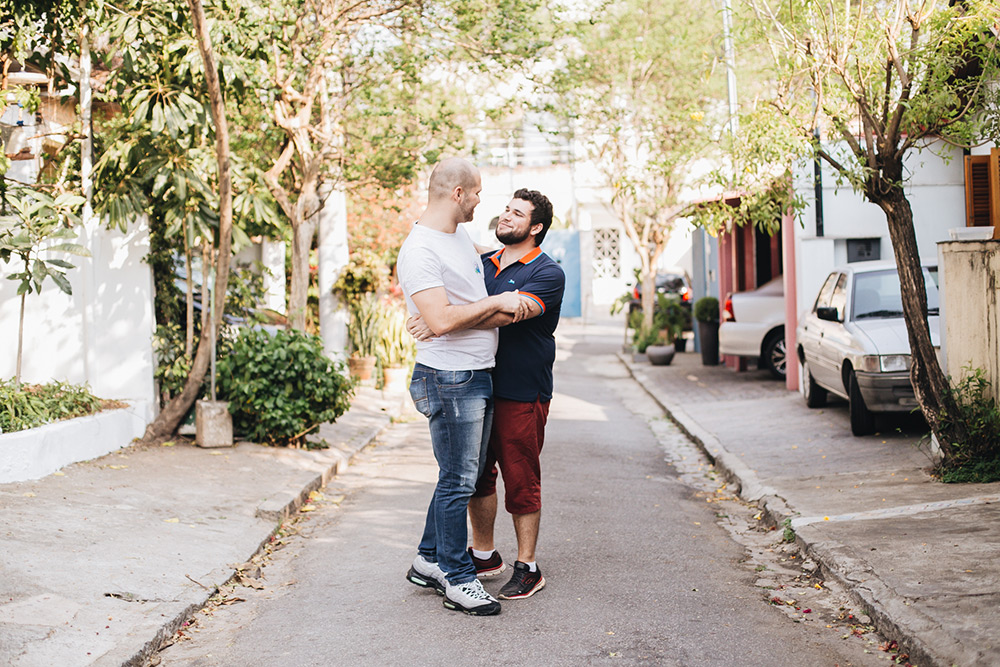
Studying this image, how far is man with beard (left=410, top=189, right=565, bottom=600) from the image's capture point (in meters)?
5.50

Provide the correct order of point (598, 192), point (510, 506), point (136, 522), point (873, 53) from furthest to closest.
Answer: point (598, 192), point (873, 53), point (136, 522), point (510, 506)

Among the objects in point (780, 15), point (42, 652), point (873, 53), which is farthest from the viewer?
point (780, 15)

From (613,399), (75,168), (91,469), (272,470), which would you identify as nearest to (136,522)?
(91,469)

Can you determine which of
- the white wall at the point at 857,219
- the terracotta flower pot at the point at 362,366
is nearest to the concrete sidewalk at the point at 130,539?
the terracotta flower pot at the point at 362,366

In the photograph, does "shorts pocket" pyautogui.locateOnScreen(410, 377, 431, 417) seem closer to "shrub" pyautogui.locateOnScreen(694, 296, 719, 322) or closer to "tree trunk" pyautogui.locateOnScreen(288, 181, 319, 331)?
"tree trunk" pyautogui.locateOnScreen(288, 181, 319, 331)

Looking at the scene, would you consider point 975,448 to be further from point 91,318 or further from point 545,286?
point 91,318

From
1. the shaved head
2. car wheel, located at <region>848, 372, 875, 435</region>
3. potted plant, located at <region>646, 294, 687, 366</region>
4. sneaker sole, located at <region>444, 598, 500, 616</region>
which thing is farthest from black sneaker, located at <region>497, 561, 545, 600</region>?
potted plant, located at <region>646, 294, 687, 366</region>

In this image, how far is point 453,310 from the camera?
5145mm

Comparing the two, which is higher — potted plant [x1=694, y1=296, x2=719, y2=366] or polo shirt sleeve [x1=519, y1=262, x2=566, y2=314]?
polo shirt sleeve [x1=519, y1=262, x2=566, y2=314]

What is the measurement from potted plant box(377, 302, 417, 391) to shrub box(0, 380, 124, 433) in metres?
6.81

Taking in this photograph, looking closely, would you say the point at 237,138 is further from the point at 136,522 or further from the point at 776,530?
the point at 776,530

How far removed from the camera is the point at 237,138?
13.4 m

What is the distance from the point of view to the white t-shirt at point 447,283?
17.0 feet

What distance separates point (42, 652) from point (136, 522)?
2390 mm
